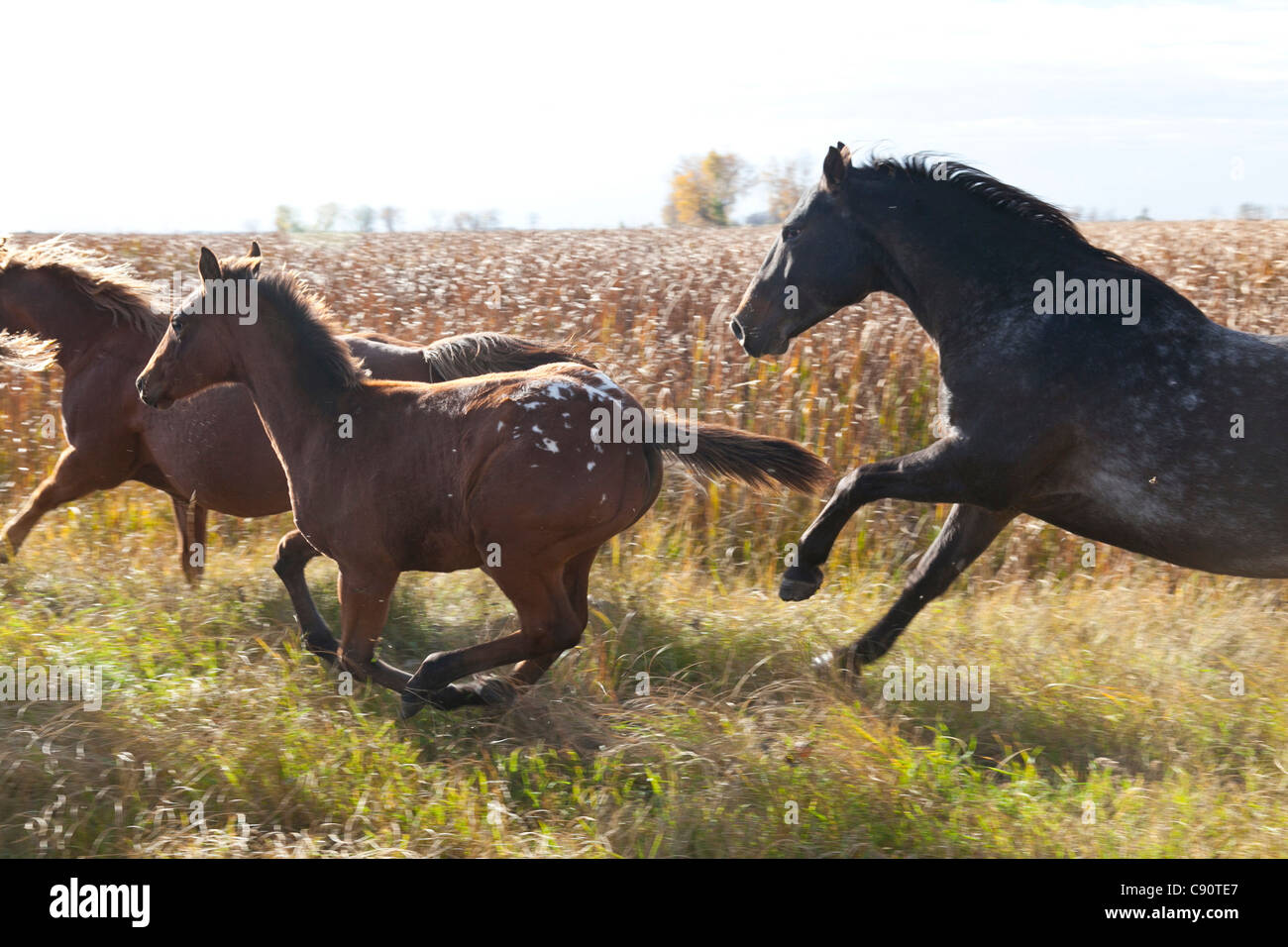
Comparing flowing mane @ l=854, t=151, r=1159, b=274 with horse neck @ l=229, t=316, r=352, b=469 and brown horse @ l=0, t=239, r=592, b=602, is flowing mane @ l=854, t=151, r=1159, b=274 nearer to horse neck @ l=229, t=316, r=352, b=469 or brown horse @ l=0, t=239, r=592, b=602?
brown horse @ l=0, t=239, r=592, b=602

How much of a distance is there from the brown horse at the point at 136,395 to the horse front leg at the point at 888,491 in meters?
1.62

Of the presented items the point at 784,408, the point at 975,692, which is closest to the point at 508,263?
the point at 784,408

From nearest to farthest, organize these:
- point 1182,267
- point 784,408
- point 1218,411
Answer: point 1218,411
point 784,408
point 1182,267

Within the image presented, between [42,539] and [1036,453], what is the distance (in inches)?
236

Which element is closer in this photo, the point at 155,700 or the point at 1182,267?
the point at 155,700

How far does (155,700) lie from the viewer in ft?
14.8

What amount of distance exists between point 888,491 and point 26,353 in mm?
4556

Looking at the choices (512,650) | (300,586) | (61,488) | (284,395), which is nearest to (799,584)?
(512,650)

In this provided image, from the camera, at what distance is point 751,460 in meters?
4.55

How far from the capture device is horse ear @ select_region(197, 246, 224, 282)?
4.76 m

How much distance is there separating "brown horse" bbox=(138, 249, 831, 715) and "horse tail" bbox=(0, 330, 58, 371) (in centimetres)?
147

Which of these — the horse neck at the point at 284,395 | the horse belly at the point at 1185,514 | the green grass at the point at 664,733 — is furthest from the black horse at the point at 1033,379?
the horse neck at the point at 284,395

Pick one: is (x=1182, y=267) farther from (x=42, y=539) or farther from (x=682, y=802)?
(x=42, y=539)

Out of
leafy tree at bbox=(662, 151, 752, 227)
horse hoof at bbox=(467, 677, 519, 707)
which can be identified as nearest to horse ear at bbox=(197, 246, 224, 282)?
horse hoof at bbox=(467, 677, 519, 707)
